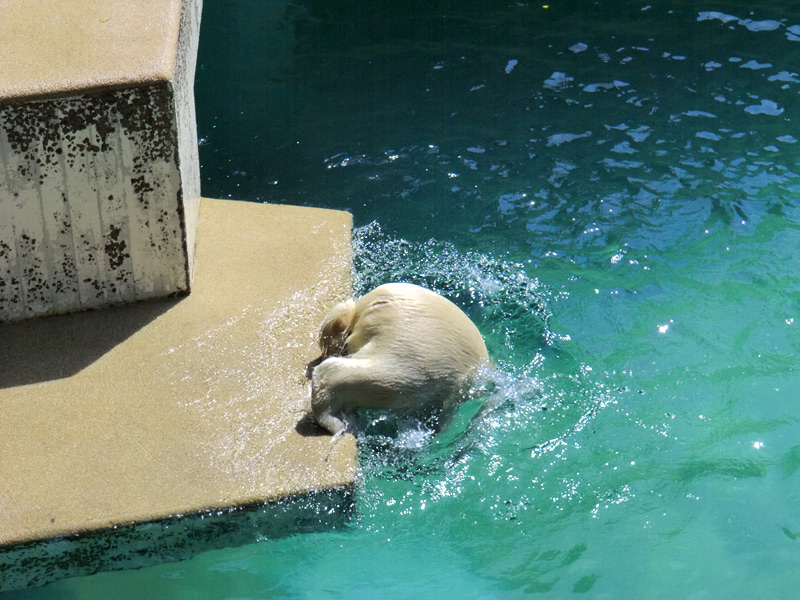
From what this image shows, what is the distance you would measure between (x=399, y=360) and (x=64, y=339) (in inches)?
68.6

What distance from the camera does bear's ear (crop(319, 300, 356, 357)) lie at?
3.95 m

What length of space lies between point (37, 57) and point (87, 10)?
0.59m

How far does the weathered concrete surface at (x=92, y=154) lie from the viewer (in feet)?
12.4

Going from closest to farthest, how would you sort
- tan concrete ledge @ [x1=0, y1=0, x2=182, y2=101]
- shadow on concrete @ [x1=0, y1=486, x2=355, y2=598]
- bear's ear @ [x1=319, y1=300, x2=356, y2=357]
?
1. shadow on concrete @ [x1=0, y1=486, x2=355, y2=598]
2. tan concrete ledge @ [x1=0, y1=0, x2=182, y2=101]
3. bear's ear @ [x1=319, y1=300, x2=356, y2=357]

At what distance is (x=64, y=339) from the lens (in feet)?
13.8

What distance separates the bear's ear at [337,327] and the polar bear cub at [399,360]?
0.06m

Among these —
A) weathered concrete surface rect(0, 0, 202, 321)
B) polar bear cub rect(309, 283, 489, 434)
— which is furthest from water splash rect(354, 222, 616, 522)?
weathered concrete surface rect(0, 0, 202, 321)

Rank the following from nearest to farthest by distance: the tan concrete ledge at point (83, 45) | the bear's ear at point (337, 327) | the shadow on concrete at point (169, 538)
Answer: the shadow on concrete at point (169, 538), the tan concrete ledge at point (83, 45), the bear's ear at point (337, 327)

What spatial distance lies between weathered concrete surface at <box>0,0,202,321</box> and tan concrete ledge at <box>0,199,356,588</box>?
0.70ft

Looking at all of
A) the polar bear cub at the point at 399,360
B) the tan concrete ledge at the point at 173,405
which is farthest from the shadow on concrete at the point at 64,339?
the polar bear cub at the point at 399,360

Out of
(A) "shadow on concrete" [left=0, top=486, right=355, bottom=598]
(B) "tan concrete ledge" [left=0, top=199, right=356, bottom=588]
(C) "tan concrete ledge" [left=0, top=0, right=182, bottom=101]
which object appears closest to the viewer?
(A) "shadow on concrete" [left=0, top=486, right=355, bottom=598]

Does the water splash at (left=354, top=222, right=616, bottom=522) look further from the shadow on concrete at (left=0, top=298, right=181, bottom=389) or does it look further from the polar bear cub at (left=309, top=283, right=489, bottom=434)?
the shadow on concrete at (left=0, top=298, right=181, bottom=389)

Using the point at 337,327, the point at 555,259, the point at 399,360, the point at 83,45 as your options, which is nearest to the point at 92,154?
the point at 83,45

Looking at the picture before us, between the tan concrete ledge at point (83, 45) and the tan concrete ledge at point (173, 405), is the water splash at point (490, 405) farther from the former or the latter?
the tan concrete ledge at point (83, 45)
